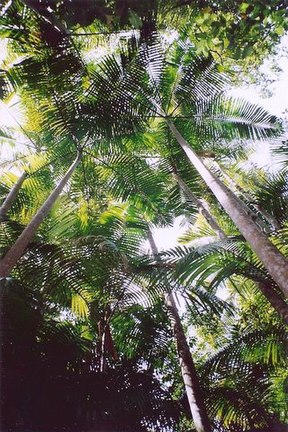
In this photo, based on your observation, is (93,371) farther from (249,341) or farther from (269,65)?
(269,65)

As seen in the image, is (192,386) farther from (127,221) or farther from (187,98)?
(187,98)

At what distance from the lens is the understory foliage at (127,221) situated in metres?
3.35

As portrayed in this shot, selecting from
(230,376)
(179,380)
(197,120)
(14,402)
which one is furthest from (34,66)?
(179,380)

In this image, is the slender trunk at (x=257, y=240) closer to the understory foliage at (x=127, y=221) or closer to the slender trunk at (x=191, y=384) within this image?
the understory foliage at (x=127, y=221)

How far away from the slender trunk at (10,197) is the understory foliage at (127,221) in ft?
0.39

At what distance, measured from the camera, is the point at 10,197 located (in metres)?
5.67

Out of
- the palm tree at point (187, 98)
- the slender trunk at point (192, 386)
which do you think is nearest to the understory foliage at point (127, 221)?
the palm tree at point (187, 98)

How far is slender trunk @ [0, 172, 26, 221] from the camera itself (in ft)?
16.5

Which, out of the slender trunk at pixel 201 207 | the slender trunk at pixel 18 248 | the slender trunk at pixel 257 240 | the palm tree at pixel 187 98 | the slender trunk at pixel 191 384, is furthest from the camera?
the palm tree at pixel 187 98

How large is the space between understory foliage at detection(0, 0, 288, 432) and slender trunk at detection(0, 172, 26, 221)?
0.39 ft

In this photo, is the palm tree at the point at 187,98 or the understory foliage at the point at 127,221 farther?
the palm tree at the point at 187,98

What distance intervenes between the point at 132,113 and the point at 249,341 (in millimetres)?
4489

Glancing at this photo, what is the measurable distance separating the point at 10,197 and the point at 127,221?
6.53 ft

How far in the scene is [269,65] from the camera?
825cm
